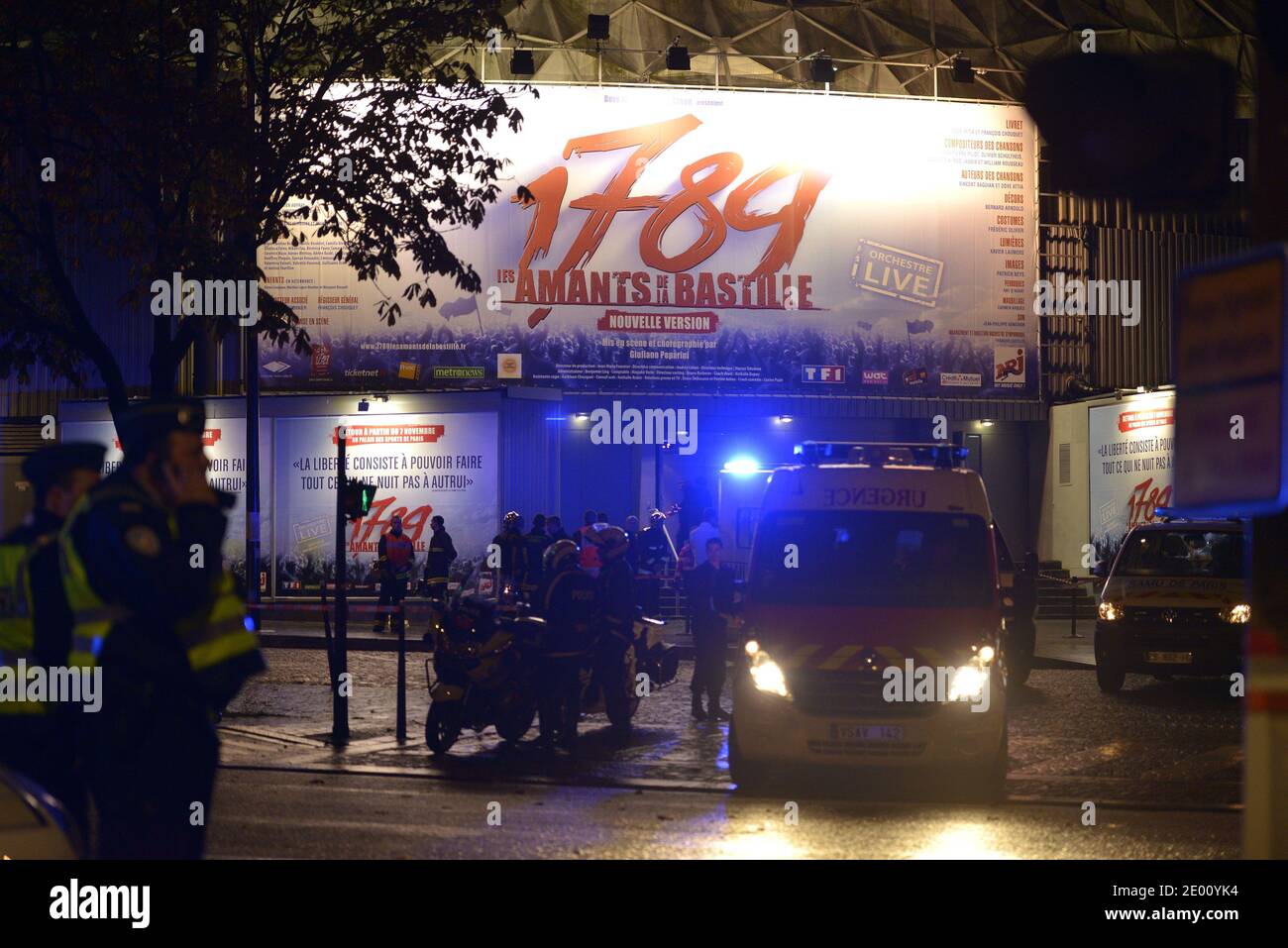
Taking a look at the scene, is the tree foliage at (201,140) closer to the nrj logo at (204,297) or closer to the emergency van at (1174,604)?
the nrj logo at (204,297)

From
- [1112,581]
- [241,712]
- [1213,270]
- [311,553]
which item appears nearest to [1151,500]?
[1112,581]

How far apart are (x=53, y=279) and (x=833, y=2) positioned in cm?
2258

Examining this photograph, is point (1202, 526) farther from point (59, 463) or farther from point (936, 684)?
point (59, 463)

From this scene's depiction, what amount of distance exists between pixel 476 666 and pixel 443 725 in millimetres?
606

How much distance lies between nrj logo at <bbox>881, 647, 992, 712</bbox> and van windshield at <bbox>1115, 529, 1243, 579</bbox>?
7664 mm

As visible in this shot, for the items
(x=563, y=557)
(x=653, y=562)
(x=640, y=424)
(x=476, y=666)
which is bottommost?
(x=476, y=666)

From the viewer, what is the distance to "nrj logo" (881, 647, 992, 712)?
1100 cm

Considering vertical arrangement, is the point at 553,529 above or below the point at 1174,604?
above

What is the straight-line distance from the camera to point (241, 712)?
16.4m

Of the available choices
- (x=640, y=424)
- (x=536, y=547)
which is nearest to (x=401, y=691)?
(x=536, y=547)

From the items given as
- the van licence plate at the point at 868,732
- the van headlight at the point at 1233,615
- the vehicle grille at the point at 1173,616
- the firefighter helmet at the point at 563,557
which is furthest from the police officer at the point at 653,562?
the van licence plate at the point at 868,732

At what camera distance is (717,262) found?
31938 mm

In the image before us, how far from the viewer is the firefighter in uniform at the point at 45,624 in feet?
20.0
